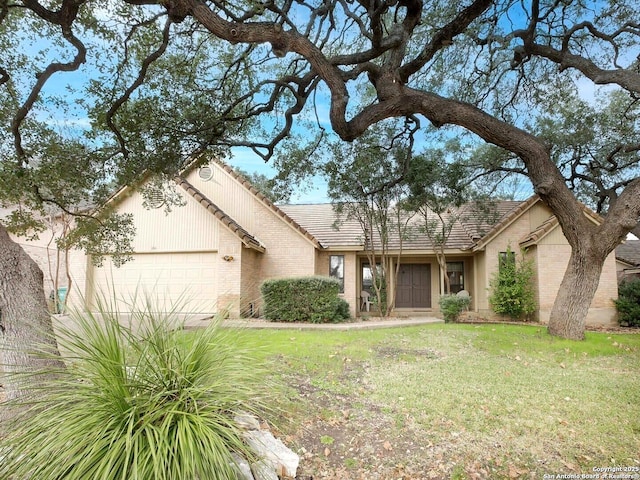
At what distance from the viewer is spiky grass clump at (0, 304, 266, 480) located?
241 cm

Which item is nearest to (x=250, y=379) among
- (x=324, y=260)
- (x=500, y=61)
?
(x=500, y=61)

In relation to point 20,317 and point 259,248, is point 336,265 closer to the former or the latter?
point 259,248

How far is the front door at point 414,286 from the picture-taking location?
63.3 ft

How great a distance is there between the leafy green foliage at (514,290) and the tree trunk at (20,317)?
48.5 ft

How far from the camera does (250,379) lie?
3.37 metres

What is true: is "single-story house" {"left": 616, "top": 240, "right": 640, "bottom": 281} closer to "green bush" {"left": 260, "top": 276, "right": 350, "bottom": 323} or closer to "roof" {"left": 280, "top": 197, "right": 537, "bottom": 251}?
"roof" {"left": 280, "top": 197, "right": 537, "bottom": 251}

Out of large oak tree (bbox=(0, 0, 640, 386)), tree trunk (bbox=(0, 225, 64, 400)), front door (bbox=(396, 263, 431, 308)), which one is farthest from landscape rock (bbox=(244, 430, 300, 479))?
front door (bbox=(396, 263, 431, 308))

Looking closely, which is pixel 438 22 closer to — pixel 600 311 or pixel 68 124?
pixel 68 124

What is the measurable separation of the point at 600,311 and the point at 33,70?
18590mm

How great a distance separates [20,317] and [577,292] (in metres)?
10.1

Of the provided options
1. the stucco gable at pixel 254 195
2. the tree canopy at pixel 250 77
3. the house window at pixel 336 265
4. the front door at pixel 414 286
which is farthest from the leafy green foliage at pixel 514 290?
the stucco gable at pixel 254 195

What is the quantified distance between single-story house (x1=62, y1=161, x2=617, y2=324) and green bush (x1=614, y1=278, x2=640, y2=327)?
12.9 inches

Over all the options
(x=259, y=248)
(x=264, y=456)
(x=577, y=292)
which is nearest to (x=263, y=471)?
(x=264, y=456)

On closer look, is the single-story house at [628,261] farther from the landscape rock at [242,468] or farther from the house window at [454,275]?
the landscape rock at [242,468]
